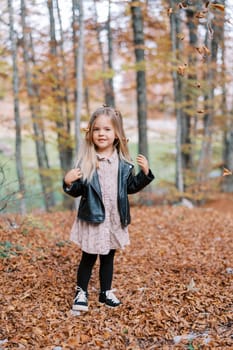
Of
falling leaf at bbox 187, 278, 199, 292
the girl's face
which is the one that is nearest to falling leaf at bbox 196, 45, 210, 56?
the girl's face

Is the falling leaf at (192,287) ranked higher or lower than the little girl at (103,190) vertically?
lower

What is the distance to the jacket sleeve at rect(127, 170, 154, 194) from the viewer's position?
128 inches

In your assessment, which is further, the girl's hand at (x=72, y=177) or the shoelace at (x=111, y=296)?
the shoelace at (x=111, y=296)

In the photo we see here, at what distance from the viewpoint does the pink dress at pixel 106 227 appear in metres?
3.27

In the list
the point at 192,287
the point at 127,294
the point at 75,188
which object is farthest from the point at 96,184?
the point at 192,287

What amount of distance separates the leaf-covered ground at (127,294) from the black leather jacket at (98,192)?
0.85 metres

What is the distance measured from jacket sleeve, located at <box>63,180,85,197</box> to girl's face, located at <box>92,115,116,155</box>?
0.40m

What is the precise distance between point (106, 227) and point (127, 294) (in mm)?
849

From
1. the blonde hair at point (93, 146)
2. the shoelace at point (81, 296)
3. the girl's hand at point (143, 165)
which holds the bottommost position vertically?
the shoelace at point (81, 296)

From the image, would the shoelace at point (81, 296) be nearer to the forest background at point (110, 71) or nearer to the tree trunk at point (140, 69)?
the forest background at point (110, 71)

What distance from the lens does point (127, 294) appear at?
369 centimetres

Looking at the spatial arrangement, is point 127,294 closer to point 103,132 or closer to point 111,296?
point 111,296

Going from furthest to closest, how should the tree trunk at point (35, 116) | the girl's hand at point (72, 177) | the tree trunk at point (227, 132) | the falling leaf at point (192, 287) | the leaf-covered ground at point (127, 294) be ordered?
1. the tree trunk at point (227, 132)
2. the tree trunk at point (35, 116)
3. the falling leaf at point (192, 287)
4. the girl's hand at point (72, 177)
5. the leaf-covered ground at point (127, 294)

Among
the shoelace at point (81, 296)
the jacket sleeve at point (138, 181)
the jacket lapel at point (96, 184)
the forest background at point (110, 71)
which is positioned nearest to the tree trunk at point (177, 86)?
the forest background at point (110, 71)
